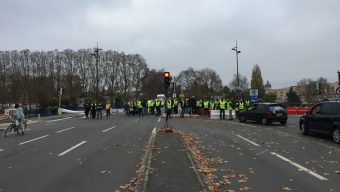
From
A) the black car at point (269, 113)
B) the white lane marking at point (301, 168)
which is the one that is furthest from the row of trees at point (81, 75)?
the white lane marking at point (301, 168)

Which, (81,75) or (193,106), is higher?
(81,75)

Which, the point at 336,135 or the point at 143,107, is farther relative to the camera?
the point at 143,107

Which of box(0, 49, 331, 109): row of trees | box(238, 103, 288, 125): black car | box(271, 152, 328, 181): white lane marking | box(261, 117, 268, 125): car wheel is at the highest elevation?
box(0, 49, 331, 109): row of trees

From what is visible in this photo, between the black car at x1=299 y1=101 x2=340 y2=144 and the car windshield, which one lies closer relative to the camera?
the black car at x1=299 y1=101 x2=340 y2=144

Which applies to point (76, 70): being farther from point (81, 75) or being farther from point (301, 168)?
point (301, 168)

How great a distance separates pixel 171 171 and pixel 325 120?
969cm

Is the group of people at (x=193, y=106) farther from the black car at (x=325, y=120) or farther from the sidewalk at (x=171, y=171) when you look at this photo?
the sidewalk at (x=171, y=171)

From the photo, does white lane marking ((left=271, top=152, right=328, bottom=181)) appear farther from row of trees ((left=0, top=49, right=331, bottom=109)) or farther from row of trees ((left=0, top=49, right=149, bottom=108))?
row of trees ((left=0, top=49, right=149, bottom=108))

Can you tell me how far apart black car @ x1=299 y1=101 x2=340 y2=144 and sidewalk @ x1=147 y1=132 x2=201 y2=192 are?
6325mm

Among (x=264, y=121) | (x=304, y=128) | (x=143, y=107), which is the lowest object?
(x=304, y=128)

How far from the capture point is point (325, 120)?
16375mm

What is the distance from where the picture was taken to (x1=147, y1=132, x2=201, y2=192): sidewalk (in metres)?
7.50

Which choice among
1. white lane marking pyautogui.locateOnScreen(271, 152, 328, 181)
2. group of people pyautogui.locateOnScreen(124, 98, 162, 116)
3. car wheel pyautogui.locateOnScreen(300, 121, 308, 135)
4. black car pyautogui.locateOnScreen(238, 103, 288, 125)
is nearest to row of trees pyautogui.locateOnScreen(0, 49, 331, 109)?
group of people pyautogui.locateOnScreen(124, 98, 162, 116)

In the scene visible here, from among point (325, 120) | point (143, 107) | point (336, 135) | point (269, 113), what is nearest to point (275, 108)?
point (269, 113)
